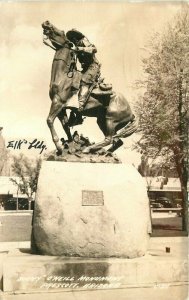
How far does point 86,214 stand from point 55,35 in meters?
3.34

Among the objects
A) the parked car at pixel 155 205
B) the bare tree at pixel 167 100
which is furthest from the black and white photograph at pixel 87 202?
the parked car at pixel 155 205

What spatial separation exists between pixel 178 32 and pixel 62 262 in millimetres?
9726

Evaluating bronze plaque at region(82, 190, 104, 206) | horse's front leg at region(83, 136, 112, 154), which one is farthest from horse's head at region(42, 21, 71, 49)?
bronze plaque at region(82, 190, 104, 206)

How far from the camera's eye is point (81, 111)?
861 cm

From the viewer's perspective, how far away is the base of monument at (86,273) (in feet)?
23.3

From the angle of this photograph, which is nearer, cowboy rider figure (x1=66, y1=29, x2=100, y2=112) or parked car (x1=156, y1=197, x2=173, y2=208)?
cowboy rider figure (x1=66, y1=29, x2=100, y2=112)

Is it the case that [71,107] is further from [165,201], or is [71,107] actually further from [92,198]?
[165,201]

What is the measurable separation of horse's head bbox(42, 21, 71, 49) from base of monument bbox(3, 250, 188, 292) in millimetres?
3814

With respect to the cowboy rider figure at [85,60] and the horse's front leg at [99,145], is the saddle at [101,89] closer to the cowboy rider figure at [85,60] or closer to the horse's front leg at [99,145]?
the cowboy rider figure at [85,60]

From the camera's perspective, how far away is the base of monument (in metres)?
7.09

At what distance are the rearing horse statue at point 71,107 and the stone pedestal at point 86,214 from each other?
2.51 feet

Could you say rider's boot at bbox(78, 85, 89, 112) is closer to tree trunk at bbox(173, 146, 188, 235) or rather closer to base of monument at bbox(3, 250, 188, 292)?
base of monument at bbox(3, 250, 188, 292)

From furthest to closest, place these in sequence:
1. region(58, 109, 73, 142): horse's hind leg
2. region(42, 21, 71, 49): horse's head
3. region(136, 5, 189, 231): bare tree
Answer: region(136, 5, 189, 231): bare tree
region(58, 109, 73, 142): horse's hind leg
region(42, 21, 71, 49): horse's head

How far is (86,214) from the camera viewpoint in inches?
301
